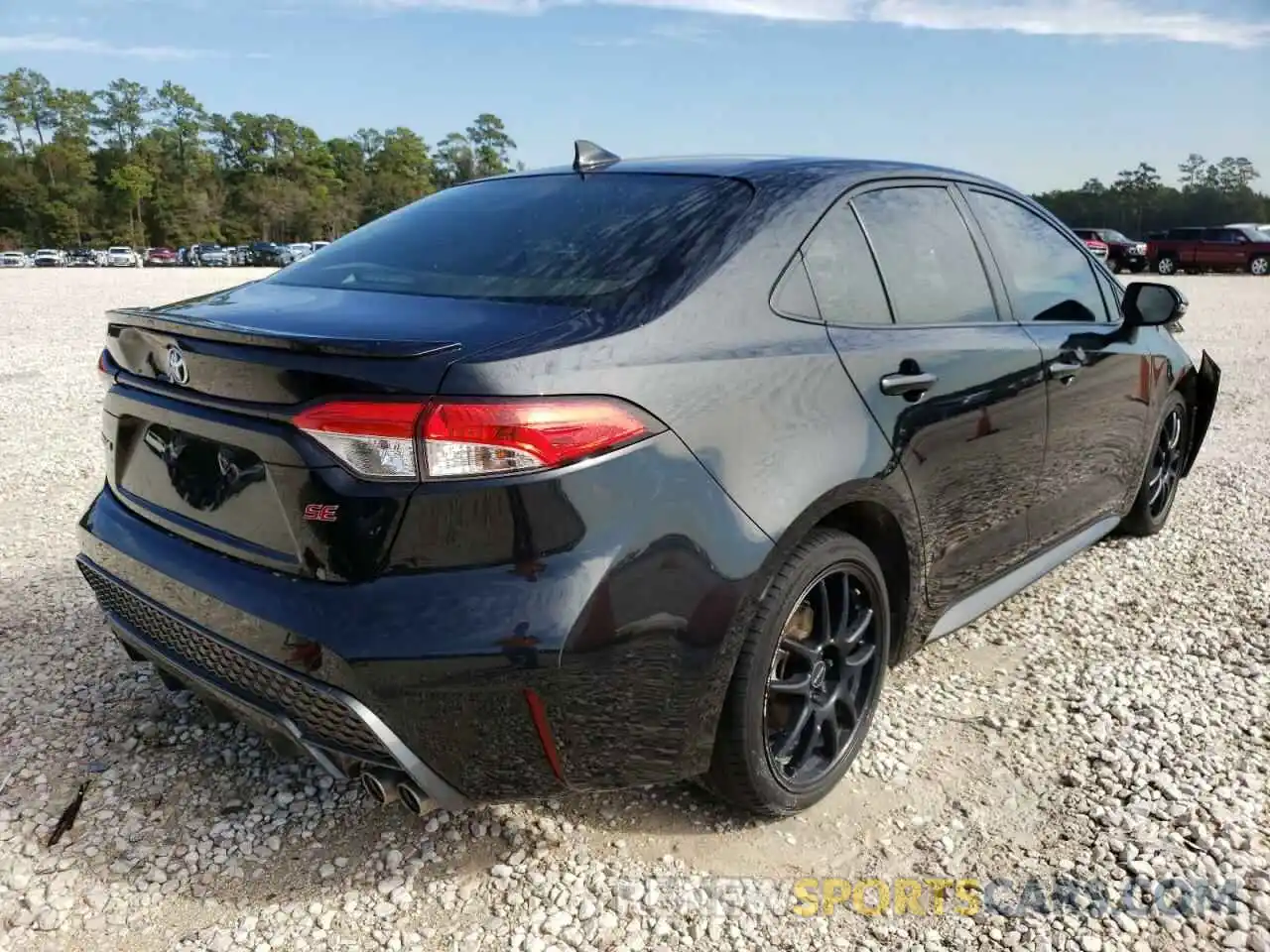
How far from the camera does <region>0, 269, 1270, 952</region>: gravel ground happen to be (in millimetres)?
2092

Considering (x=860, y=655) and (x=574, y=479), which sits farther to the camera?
(x=860, y=655)

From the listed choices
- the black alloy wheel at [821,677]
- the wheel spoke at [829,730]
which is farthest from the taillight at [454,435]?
the wheel spoke at [829,730]

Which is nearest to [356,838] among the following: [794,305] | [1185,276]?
[794,305]

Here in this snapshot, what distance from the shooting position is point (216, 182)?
310 ft

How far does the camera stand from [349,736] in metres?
1.93

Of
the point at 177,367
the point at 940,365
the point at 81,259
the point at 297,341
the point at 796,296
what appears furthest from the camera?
the point at 81,259

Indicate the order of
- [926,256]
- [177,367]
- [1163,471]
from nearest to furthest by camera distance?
[177,367]
[926,256]
[1163,471]

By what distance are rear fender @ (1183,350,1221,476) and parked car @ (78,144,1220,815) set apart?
2442mm

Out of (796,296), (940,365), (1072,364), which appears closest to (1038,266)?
(1072,364)

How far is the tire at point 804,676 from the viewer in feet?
7.06

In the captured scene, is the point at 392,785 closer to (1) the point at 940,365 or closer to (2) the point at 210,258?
(1) the point at 940,365

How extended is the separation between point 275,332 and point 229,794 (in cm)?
131

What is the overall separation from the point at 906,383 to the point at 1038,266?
4.21ft

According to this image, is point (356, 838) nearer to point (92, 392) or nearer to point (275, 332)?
point (275, 332)
